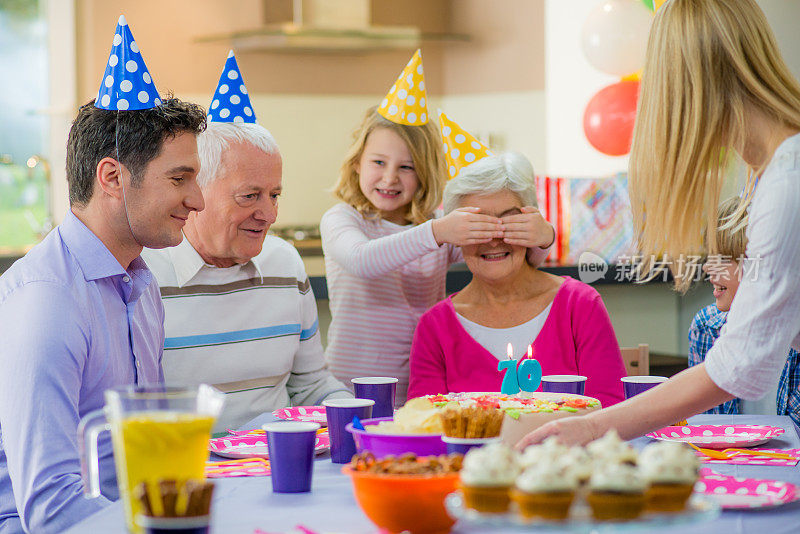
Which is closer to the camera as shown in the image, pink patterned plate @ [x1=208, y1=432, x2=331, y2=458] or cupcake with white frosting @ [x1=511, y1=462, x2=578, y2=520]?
cupcake with white frosting @ [x1=511, y1=462, x2=578, y2=520]

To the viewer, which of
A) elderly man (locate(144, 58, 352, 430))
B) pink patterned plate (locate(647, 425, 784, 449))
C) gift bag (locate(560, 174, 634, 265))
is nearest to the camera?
pink patterned plate (locate(647, 425, 784, 449))

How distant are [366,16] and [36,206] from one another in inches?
92.5

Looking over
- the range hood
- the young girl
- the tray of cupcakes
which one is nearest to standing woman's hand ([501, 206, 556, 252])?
the young girl

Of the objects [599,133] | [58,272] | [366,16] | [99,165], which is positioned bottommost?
[58,272]

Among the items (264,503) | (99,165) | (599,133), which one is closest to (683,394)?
(264,503)

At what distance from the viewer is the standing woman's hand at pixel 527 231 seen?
7.04 ft

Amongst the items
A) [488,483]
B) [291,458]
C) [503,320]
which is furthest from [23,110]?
[488,483]

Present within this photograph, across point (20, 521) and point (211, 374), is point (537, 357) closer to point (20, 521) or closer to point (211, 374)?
point (211, 374)

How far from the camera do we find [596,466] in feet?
2.92

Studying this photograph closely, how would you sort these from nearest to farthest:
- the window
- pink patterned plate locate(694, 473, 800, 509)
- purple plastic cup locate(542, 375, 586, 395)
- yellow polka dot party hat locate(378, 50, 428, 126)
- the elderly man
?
pink patterned plate locate(694, 473, 800, 509) → purple plastic cup locate(542, 375, 586, 395) → the elderly man → yellow polka dot party hat locate(378, 50, 428, 126) → the window

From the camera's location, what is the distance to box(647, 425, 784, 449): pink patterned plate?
1585 mm

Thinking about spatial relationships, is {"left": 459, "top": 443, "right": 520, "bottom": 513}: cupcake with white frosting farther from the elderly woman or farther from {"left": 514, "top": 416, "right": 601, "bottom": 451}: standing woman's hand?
the elderly woman

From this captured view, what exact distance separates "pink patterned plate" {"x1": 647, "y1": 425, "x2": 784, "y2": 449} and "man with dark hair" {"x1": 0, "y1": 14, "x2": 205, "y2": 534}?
36.2 inches

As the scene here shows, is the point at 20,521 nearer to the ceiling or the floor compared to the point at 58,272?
nearer to the floor
